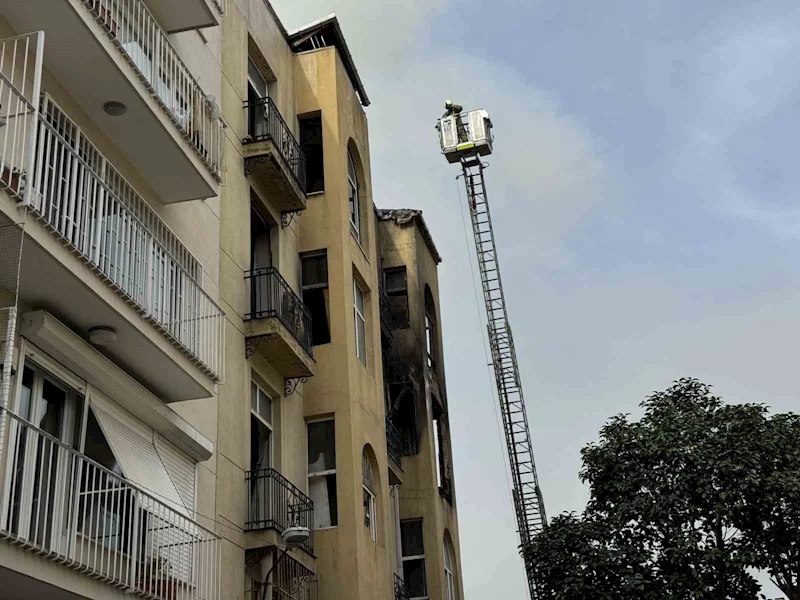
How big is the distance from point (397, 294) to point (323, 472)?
434 inches

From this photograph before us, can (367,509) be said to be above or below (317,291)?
below

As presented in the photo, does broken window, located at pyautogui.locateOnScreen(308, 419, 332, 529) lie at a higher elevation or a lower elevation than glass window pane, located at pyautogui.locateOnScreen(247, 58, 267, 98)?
lower

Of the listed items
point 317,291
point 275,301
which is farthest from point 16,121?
point 317,291

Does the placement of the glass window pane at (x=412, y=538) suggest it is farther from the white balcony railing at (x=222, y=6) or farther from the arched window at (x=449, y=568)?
the white balcony railing at (x=222, y=6)

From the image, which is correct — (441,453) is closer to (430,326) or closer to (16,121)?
(430,326)

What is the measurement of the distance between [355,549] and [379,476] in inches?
112

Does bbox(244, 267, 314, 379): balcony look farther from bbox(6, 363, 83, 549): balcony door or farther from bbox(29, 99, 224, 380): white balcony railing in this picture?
bbox(6, 363, 83, 549): balcony door

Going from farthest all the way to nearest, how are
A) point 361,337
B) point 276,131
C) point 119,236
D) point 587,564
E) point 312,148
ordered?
point 587,564 < point 312,148 < point 361,337 < point 276,131 < point 119,236

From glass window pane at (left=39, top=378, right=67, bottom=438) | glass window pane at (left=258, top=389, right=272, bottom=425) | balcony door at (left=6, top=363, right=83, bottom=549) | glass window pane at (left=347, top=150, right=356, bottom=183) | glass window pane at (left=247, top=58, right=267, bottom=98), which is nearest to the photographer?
balcony door at (left=6, top=363, right=83, bottom=549)

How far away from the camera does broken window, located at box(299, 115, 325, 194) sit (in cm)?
2377

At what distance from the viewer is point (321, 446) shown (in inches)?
835

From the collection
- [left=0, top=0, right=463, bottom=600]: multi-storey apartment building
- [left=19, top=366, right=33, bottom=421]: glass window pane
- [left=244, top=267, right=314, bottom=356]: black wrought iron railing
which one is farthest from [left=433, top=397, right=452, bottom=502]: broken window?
[left=19, top=366, right=33, bottom=421]: glass window pane

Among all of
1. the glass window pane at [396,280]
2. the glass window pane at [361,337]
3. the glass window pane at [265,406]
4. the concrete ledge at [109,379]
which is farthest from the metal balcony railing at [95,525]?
the glass window pane at [396,280]

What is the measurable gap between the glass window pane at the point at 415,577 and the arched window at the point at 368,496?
18.2ft
